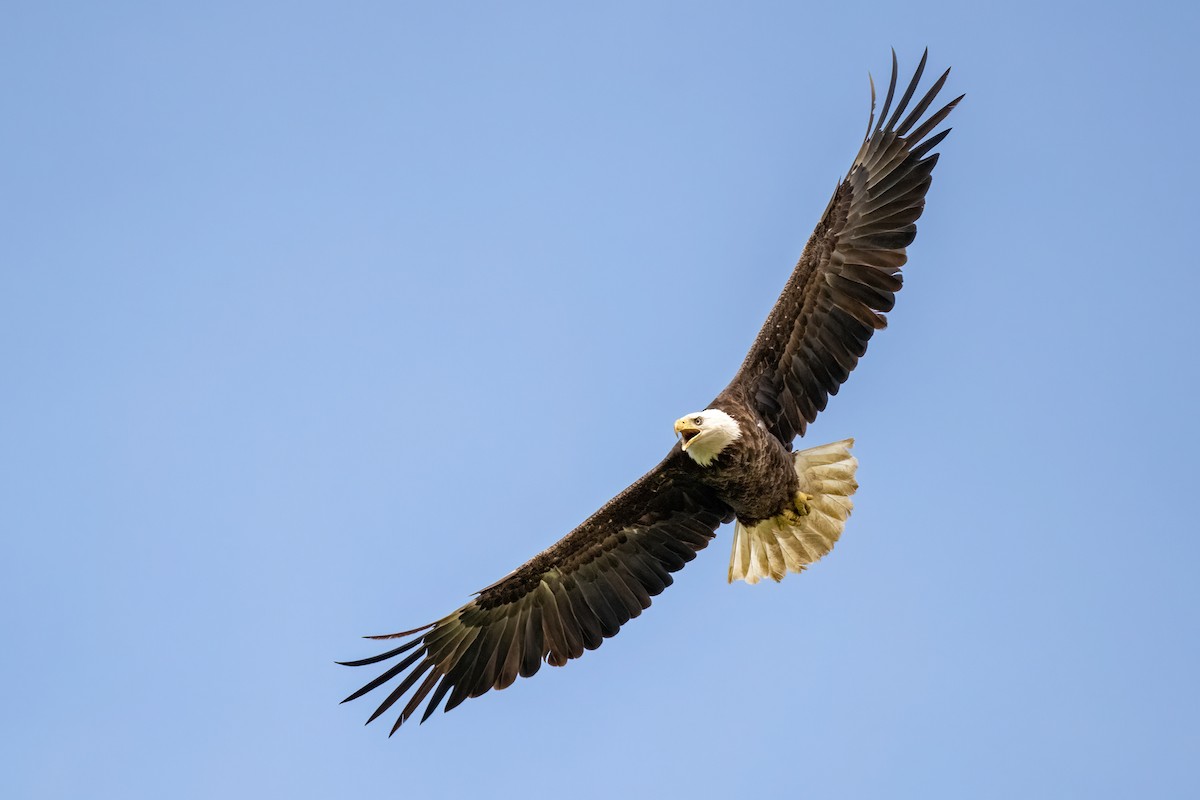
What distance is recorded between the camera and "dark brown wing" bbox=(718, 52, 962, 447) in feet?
34.3

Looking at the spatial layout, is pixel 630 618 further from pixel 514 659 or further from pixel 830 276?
pixel 830 276

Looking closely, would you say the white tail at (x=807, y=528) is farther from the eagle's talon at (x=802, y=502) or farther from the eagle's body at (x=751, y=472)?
the eagle's body at (x=751, y=472)

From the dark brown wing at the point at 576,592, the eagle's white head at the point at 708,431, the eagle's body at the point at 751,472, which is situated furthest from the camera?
the dark brown wing at the point at 576,592

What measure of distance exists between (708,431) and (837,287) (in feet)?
5.32

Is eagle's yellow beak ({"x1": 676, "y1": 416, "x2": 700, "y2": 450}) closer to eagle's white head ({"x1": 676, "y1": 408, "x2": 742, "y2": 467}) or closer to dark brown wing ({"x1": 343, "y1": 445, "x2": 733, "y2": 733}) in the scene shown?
eagle's white head ({"x1": 676, "y1": 408, "x2": 742, "y2": 467})

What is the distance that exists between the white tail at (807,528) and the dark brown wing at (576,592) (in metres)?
0.44

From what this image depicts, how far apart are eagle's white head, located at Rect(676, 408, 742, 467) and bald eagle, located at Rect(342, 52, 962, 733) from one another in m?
0.16


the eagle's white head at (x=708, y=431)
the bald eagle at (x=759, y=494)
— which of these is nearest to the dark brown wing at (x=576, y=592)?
the bald eagle at (x=759, y=494)

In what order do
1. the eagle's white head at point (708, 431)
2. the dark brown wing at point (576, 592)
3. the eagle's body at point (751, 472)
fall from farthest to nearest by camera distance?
the dark brown wing at point (576, 592)
the eagle's body at point (751, 472)
the eagle's white head at point (708, 431)

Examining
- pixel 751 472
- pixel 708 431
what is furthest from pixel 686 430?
pixel 751 472

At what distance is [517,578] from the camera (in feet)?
36.0

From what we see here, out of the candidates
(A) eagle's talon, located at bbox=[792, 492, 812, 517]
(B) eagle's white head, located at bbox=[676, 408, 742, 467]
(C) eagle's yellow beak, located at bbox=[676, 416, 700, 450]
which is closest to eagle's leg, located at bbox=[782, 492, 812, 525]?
(A) eagle's talon, located at bbox=[792, 492, 812, 517]

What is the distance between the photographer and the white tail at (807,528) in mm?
10898

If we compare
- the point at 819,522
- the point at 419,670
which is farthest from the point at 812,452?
the point at 419,670
